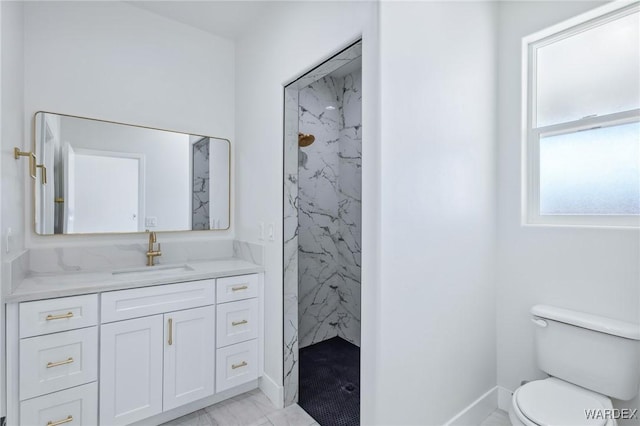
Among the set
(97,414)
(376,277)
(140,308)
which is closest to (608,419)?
(376,277)

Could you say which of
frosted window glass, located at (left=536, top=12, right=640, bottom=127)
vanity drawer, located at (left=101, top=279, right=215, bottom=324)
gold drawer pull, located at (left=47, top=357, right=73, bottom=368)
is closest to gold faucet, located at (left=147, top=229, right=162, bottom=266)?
vanity drawer, located at (left=101, top=279, right=215, bottom=324)

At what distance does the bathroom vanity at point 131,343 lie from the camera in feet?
4.89

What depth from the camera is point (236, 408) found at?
80.1 inches

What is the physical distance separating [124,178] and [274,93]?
1.16 meters

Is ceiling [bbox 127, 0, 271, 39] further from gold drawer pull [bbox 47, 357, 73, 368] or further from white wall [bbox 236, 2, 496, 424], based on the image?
gold drawer pull [bbox 47, 357, 73, 368]

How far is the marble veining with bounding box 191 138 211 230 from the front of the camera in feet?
8.02

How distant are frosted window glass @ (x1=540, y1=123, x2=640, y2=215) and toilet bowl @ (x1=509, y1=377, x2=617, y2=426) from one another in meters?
0.93

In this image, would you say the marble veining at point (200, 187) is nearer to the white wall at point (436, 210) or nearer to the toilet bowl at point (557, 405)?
the white wall at point (436, 210)

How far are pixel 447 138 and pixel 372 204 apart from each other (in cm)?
64

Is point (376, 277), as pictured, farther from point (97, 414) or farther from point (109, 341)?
point (97, 414)

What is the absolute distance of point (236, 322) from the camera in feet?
6.90

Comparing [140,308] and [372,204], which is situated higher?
[372,204]

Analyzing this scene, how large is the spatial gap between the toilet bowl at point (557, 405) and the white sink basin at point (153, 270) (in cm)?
198

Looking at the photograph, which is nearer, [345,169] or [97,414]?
[97,414]
